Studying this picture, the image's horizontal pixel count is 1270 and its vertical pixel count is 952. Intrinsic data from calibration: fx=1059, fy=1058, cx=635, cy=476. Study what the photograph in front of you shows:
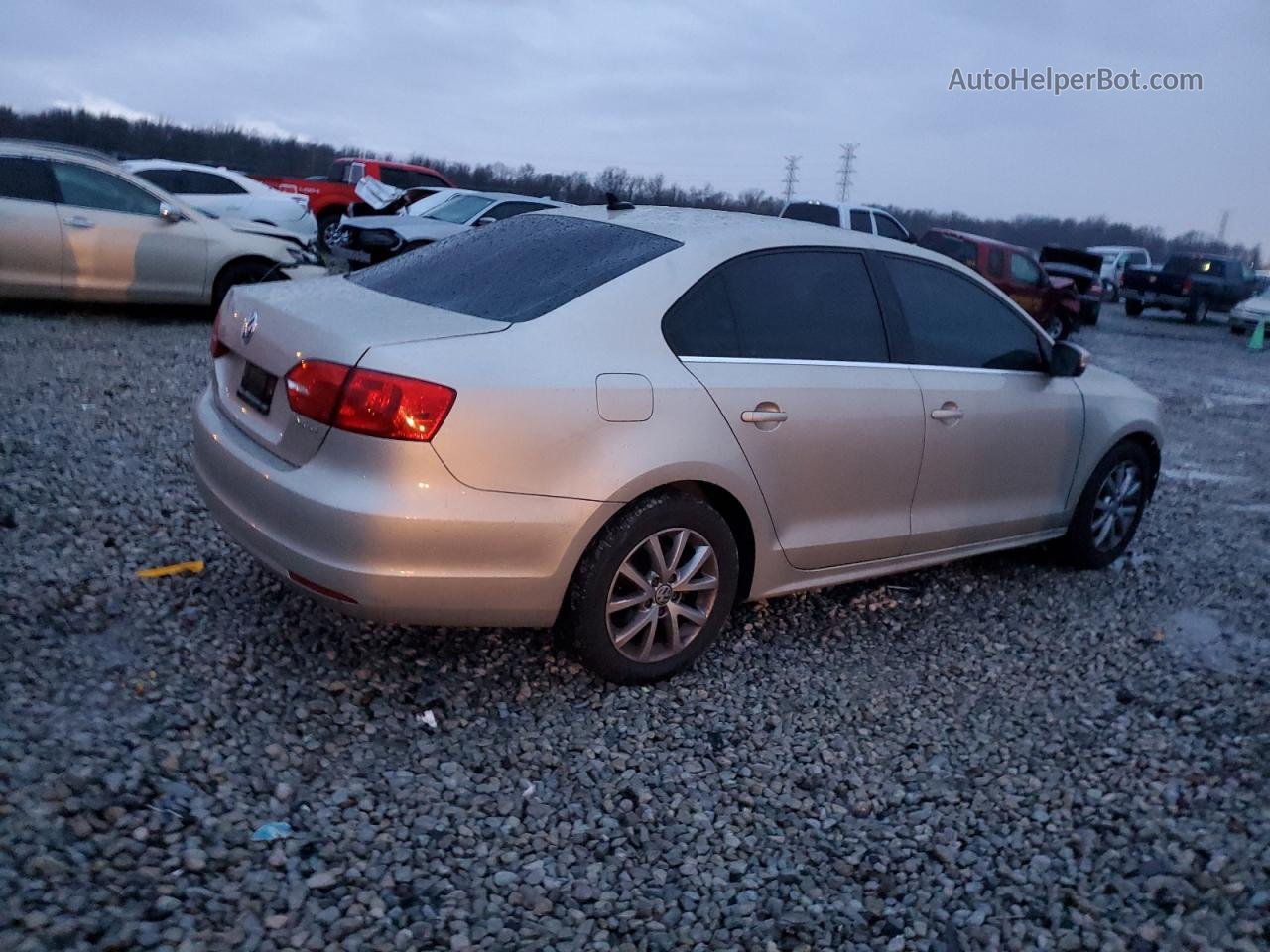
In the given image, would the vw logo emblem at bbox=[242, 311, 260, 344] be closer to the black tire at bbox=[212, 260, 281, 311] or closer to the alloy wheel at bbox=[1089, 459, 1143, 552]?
the alloy wheel at bbox=[1089, 459, 1143, 552]

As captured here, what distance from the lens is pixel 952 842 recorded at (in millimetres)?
3086

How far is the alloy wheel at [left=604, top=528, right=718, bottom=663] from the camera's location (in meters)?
3.58

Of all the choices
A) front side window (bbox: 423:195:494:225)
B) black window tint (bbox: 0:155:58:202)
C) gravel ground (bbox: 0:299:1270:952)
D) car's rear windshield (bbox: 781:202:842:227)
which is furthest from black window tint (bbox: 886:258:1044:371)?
car's rear windshield (bbox: 781:202:842:227)

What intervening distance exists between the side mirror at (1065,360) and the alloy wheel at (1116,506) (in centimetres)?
71

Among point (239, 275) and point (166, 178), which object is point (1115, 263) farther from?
point (239, 275)

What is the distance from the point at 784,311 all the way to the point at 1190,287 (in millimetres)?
25647

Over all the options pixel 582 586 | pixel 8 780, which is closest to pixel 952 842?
pixel 582 586

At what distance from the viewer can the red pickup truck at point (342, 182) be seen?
20297mm

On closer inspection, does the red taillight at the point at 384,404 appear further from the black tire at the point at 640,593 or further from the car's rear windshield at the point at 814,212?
the car's rear windshield at the point at 814,212

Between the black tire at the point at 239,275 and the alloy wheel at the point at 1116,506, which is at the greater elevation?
the black tire at the point at 239,275

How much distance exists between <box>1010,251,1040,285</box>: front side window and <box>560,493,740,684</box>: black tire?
1602 cm

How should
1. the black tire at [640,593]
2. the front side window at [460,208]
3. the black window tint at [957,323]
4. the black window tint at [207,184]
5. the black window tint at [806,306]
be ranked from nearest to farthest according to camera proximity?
1. the black tire at [640,593]
2. the black window tint at [806,306]
3. the black window tint at [957,323]
4. the front side window at [460,208]
5. the black window tint at [207,184]

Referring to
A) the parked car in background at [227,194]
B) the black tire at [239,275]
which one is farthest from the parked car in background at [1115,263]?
the black tire at [239,275]

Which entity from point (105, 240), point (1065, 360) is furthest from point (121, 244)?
point (1065, 360)
